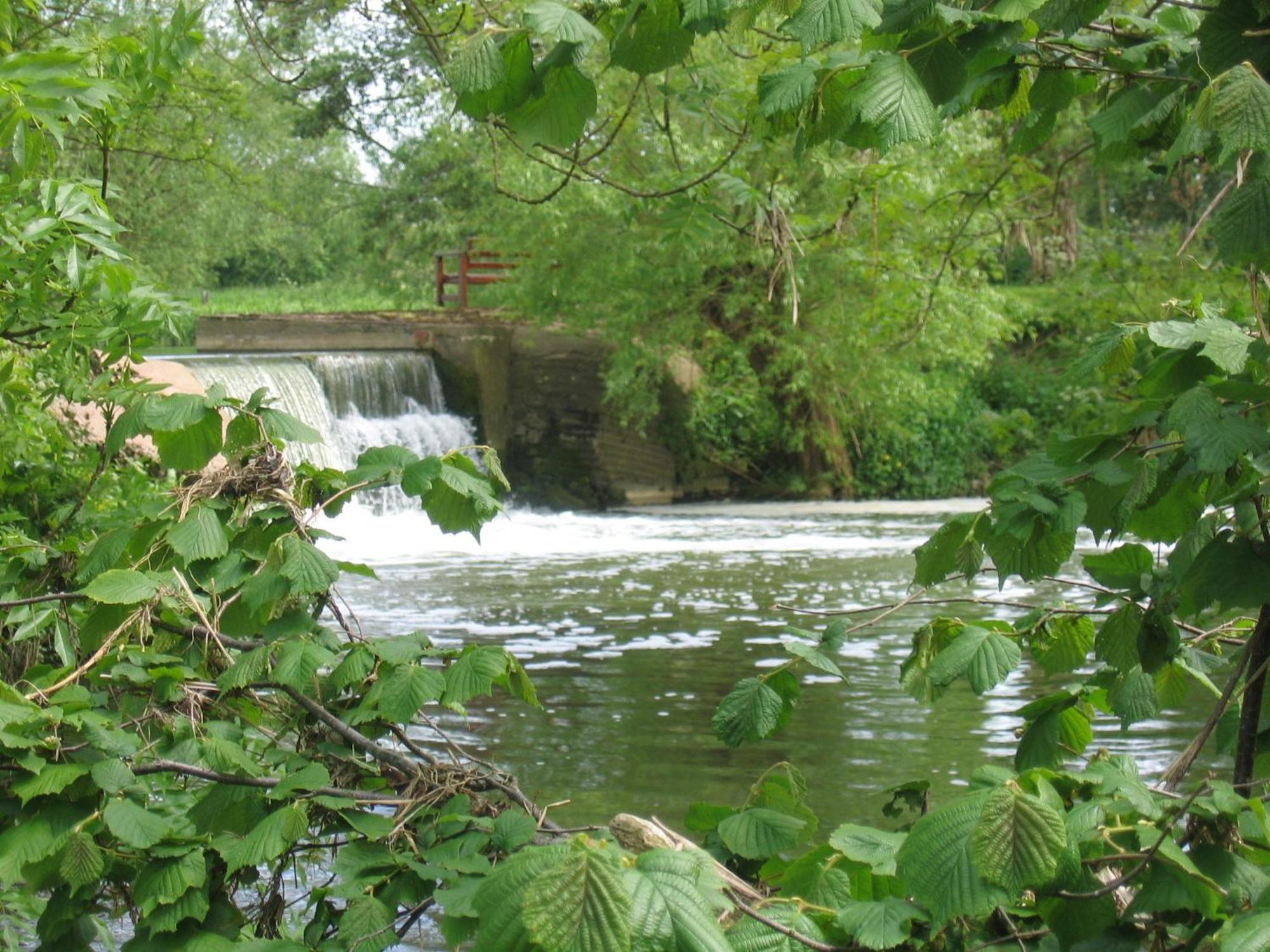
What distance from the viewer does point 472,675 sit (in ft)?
8.80

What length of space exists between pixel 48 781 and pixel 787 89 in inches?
64.7

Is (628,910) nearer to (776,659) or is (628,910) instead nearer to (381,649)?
(381,649)

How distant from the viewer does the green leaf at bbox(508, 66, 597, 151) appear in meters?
2.28

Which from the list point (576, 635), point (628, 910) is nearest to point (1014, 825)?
point (628, 910)

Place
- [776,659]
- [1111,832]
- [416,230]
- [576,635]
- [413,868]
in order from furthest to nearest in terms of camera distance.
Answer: [416,230] < [576,635] < [776,659] < [413,868] < [1111,832]

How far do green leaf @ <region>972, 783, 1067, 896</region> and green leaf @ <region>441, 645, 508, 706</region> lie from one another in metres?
1.04

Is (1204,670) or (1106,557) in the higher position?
(1106,557)

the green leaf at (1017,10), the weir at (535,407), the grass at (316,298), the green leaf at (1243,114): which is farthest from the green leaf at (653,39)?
the grass at (316,298)

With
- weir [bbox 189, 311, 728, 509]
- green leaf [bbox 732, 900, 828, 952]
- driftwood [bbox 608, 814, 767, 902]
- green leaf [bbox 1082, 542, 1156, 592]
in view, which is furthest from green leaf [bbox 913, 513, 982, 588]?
weir [bbox 189, 311, 728, 509]

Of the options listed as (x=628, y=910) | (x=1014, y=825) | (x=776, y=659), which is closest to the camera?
(x=628, y=910)

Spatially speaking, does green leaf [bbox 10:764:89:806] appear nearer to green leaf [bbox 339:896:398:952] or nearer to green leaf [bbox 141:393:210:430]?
green leaf [bbox 339:896:398:952]

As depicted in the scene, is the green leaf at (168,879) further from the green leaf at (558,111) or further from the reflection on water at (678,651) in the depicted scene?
the green leaf at (558,111)

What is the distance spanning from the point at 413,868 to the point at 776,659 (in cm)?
735

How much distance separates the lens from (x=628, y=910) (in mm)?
1574
